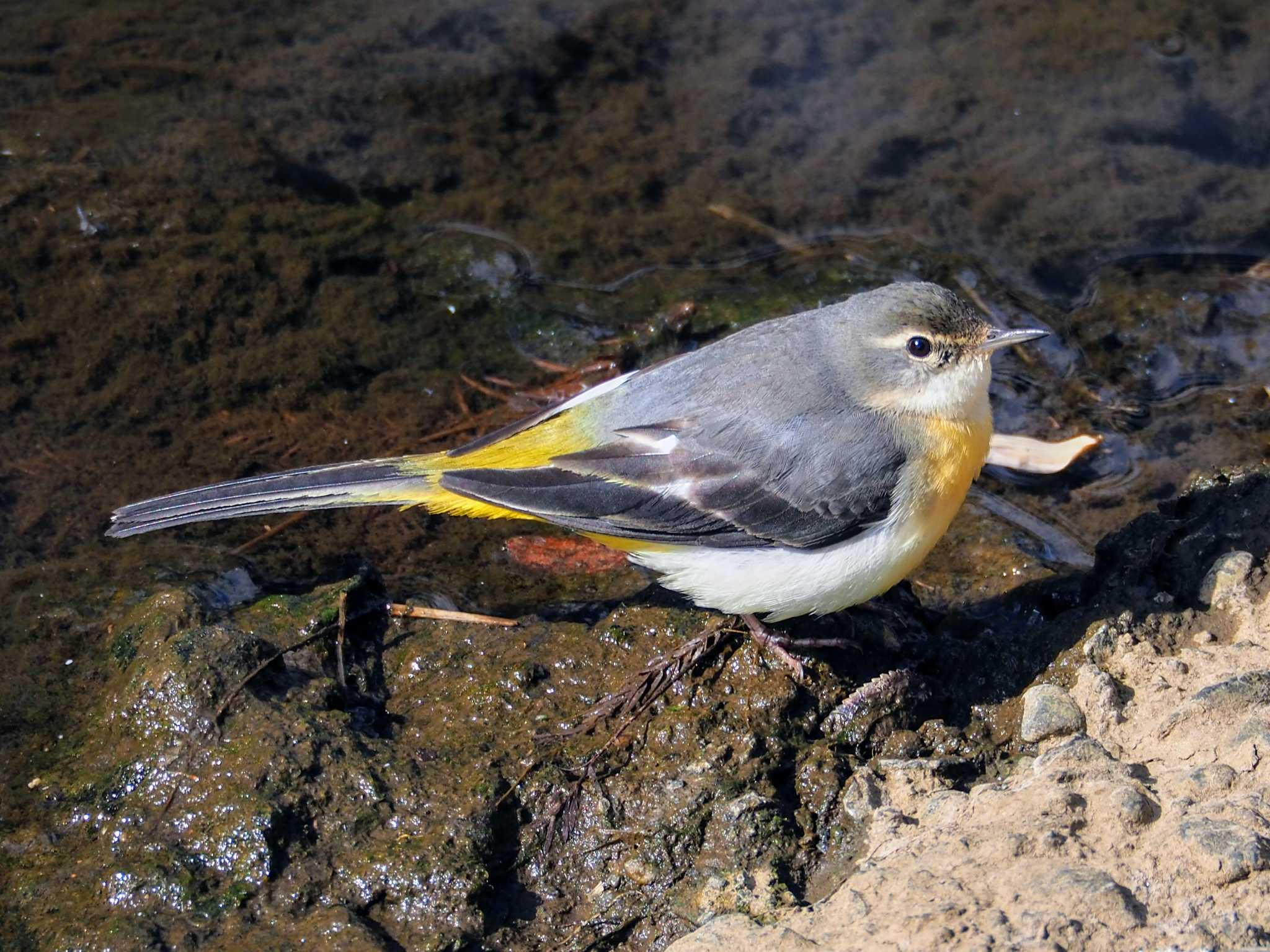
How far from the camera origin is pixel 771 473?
511cm

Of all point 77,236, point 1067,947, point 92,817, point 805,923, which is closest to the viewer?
point 1067,947

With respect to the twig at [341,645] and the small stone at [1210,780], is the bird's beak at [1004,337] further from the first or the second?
the twig at [341,645]

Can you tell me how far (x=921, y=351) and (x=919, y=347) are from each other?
0.07 feet

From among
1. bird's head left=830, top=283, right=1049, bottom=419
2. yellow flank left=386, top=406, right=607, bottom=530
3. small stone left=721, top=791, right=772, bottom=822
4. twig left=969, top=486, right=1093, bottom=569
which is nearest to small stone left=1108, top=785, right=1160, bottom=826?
small stone left=721, top=791, right=772, bottom=822

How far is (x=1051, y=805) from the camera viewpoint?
3867 mm

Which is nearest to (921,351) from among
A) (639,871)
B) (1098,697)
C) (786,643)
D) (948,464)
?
(948,464)

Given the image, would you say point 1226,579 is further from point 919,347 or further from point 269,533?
point 269,533

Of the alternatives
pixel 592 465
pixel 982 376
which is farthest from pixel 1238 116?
pixel 592 465

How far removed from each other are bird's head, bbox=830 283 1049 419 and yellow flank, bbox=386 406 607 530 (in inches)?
51.7

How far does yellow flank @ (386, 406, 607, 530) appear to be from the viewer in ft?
17.8

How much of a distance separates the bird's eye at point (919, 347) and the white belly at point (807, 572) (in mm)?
744

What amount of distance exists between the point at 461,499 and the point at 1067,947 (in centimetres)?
315

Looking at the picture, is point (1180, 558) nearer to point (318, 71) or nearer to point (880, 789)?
point (880, 789)

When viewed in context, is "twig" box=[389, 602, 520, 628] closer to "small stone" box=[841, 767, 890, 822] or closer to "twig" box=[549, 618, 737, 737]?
"twig" box=[549, 618, 737, 737]
